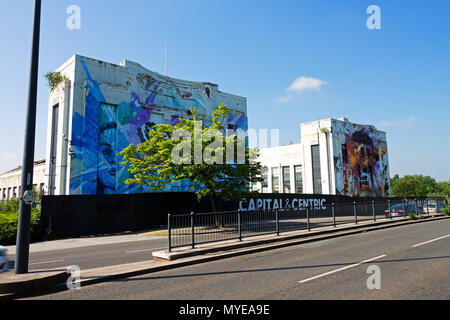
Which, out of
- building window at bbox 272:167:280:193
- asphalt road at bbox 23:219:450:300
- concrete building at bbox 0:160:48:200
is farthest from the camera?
building window at bbox 272:167:280:193

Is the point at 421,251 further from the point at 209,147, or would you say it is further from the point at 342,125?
the point at 342,125

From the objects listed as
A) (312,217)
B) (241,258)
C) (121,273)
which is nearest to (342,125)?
(312,217)

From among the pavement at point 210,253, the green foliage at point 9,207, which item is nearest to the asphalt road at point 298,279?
the pavement at point 210,253

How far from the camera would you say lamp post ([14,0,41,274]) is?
6891 millimetres

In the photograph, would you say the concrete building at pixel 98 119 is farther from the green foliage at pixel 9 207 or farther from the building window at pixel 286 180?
the building window at pixel 286 180

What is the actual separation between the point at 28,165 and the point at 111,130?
22.6 metres

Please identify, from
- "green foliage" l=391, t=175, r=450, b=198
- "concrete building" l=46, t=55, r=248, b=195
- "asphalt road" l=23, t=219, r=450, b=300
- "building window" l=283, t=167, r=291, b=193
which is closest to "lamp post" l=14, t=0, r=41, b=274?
"asphalt road" l=23, t=219, r=450, b=300

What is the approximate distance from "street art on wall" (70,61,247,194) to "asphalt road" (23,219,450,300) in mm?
20802

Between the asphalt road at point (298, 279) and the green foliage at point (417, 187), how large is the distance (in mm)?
73841

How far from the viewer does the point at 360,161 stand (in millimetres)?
57344

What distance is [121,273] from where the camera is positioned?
770cm

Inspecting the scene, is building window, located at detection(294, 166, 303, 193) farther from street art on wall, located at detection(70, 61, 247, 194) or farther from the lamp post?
the lamp post

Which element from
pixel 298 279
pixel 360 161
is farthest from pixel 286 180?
pixel 298 279
